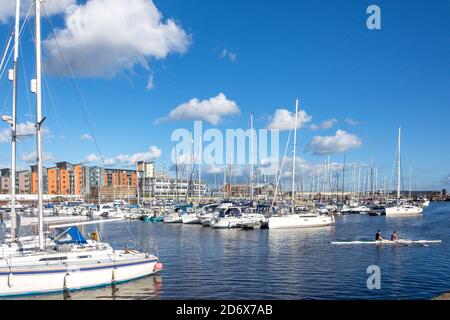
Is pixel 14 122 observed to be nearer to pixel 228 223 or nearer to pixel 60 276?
pixel 60 276

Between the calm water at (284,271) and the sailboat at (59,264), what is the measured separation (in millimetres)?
760

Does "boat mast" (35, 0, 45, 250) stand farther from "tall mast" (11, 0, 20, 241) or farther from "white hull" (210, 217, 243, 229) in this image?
"white hull" (210, 217, 243, 229)

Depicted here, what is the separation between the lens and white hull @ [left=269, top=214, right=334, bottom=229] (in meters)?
65.8

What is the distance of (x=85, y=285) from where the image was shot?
25500mm

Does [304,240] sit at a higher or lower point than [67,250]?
lower

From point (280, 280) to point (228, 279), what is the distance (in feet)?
12.1

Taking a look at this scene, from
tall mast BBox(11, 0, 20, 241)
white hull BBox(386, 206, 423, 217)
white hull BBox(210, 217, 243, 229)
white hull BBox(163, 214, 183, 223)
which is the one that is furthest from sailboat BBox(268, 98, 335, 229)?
tall mast BBox(11, 0, 20, 241)

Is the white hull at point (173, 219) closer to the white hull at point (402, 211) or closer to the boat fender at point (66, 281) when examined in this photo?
the white hull at point (402, 211)

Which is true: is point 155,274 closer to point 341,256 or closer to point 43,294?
point 43,294

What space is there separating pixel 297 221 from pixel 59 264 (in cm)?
4776

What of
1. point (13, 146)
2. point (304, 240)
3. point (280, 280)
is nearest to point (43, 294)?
point (13, 146)

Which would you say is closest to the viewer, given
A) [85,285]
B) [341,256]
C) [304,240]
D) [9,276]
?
[9,276]

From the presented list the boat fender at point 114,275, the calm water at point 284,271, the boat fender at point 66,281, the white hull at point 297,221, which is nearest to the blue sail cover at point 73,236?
the boat fender at point 114,275
